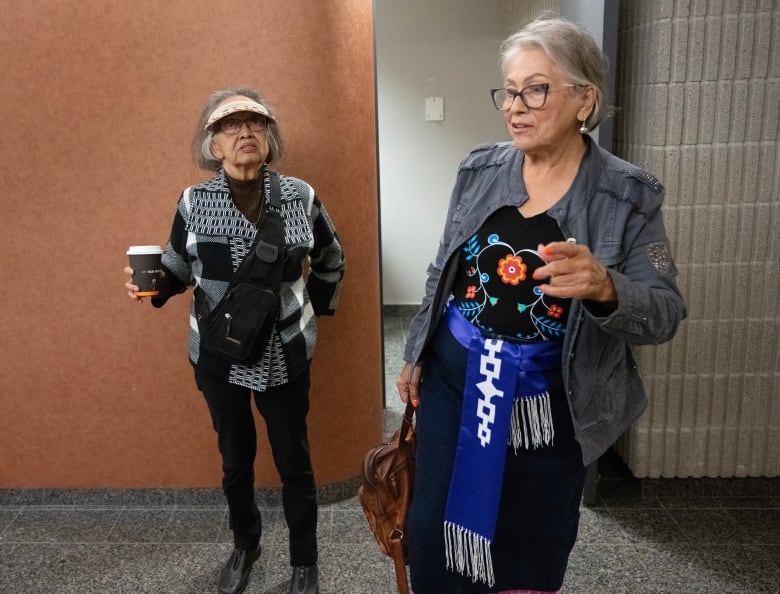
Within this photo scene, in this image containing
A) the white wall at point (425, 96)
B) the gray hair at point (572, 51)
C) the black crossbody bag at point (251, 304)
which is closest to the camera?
the gray hair at point (572, 51)

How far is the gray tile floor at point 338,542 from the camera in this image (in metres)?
2.39

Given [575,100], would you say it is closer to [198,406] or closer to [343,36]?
[343,36]

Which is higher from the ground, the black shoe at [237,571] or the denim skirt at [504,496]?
the denim skirt at [504,496]

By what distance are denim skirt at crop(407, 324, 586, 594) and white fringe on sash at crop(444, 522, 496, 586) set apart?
0.09 feet

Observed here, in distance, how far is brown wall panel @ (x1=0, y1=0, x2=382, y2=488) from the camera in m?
2.46

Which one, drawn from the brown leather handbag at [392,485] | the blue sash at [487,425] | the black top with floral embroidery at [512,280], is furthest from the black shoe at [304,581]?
the black top with floral embroidery at [512,280]

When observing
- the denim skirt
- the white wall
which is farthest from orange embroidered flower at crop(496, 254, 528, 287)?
the white wall

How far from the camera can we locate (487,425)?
1640mm

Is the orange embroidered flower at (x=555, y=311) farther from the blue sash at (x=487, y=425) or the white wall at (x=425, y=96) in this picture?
the white wall at (x=425, y=96)

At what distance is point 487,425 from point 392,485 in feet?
1.37

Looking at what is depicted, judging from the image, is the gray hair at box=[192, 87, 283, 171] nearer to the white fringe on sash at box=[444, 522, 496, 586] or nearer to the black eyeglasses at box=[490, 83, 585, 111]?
the black eyeglasses at box=[490, 83, 585, 111]

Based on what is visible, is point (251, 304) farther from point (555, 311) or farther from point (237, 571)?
point (237, 571)

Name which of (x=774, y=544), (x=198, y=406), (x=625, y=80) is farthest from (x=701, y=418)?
(x=198, y=406)

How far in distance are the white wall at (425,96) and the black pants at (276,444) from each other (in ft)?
9.56
